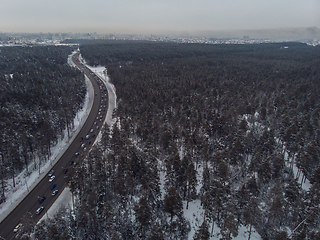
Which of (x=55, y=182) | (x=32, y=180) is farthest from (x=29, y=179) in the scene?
(x=55, y=182)

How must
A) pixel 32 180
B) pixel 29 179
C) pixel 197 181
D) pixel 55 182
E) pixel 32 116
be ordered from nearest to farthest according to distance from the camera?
pixel 197 181
pixel 55 182
pixel 32 180
pixel 29 179
pixel 32 116

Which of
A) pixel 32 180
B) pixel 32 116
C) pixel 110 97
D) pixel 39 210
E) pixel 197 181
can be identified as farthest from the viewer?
pixel 110 97

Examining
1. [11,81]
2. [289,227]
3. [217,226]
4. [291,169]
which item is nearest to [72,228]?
[217,226]

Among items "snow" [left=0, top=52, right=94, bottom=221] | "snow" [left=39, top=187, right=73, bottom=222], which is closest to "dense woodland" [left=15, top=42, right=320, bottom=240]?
"snow" [left=39, top=187, right=73, bottom=222]

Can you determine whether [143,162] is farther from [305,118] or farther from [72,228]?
[305,118]

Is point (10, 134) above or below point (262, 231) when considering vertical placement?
above

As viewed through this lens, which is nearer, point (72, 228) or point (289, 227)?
point (72, 228)

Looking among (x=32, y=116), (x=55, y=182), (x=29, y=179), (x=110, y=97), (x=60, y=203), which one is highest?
(x=32, y=116)

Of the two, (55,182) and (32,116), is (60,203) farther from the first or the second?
(32,116)
